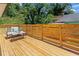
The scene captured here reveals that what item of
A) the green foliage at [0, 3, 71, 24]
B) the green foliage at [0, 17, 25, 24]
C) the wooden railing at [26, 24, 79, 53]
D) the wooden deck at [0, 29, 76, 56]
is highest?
the green foliage at [0, 3, 71, 24]

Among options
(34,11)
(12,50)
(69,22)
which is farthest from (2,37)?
(69,22)

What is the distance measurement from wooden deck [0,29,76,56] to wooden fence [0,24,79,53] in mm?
63

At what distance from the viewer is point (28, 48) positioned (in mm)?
4168

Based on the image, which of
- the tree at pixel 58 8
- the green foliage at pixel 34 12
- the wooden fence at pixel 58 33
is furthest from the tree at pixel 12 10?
the tree at pixel 58 8

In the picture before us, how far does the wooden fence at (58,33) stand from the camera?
13.4ft

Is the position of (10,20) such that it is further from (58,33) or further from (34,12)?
(58,33)

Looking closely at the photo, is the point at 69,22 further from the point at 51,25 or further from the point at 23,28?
the point at 23,28

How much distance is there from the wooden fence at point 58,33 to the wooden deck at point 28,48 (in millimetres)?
63

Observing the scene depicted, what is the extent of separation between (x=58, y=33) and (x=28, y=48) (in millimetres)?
410

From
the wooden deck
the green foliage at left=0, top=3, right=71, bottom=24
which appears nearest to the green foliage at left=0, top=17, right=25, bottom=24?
the green foliage at left=0, top=3, right=71, bottom=24

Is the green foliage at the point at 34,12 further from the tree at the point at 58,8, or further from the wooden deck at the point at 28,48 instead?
the wooden deck at the point at 28,48

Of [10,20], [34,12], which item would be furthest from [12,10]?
[34,12]

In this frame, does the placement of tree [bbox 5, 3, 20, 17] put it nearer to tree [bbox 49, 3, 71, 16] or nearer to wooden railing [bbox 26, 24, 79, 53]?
wooden railing [bbox 26, 24, 79, 53]

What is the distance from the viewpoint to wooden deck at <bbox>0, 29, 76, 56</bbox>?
411 cm
